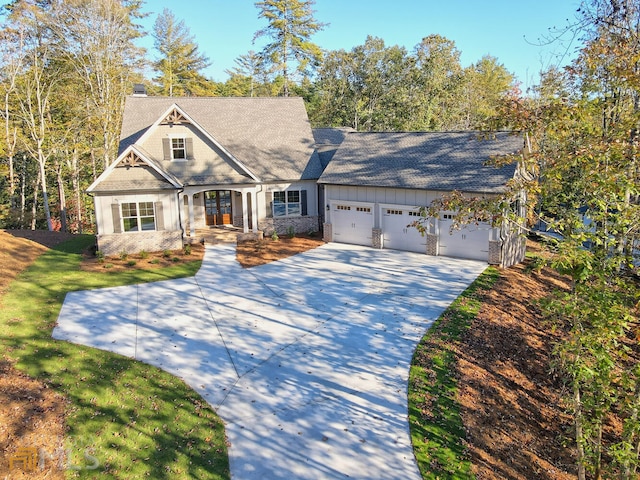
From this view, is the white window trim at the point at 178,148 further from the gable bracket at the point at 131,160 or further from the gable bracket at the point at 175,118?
the gable bracket at the point at 131,160

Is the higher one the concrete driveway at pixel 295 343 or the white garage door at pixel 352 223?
the white garage door at pixel 352 223

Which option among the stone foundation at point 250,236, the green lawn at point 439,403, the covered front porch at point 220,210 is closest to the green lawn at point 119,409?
the green lawn at point 439,403

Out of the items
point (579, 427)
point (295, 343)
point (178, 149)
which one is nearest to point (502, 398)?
point (579, 427)

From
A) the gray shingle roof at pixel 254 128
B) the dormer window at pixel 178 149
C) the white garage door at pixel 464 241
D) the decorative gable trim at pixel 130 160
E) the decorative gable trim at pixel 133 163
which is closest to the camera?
the white garage door at pixel 464 241

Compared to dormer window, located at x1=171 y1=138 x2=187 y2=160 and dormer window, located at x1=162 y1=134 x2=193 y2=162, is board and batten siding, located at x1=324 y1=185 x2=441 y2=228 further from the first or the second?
dormer window, located at x1=171 y1=138 x2=187 y2=160

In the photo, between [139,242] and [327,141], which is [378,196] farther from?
[139,242]

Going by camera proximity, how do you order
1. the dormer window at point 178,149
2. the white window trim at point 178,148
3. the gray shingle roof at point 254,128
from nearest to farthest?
the white window trim at point 178,148, the dormer window at point 178,149, the gray shingle roof at point 254,128

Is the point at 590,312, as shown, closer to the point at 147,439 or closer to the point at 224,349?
the point at 147,439
